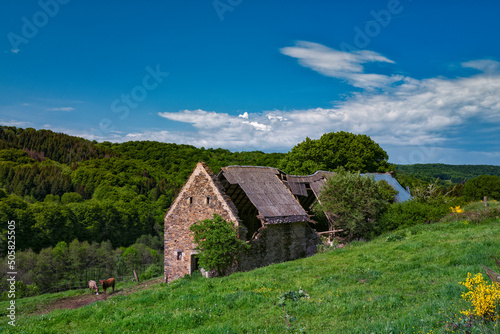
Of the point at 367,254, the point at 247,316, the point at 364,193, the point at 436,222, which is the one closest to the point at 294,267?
the point at 367,254

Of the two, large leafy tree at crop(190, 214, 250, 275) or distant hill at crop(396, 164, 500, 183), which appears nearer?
large leafy tree at crop(190, 214, 250, 275)

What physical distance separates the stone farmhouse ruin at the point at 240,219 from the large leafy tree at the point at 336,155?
89.1ft

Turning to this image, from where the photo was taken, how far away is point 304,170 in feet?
169

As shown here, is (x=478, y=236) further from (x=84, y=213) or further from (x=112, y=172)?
(x=112, y=172)

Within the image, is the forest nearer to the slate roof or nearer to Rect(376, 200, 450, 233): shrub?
Rect(376, 200, 450, 233): shrub

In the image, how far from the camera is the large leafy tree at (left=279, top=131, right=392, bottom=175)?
52750 millimetres

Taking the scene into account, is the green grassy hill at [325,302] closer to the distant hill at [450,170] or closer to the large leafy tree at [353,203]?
the large leafy tree at [353,203]

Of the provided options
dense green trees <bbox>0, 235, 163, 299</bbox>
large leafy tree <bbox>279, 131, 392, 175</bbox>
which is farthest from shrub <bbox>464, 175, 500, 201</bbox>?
dense green trees <bbox>0, 235, 163, 299</bbox>

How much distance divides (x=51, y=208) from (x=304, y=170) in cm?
4111

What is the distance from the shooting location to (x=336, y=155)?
5334 cm

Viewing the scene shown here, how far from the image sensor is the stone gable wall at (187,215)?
21781mm

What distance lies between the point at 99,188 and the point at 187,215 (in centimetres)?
6791

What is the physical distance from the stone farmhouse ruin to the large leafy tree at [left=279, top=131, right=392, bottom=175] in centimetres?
2715

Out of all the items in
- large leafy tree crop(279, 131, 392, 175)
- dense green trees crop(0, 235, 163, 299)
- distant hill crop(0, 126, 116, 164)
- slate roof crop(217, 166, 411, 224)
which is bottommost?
dense green trees crop(0, 235, 163, 299)
